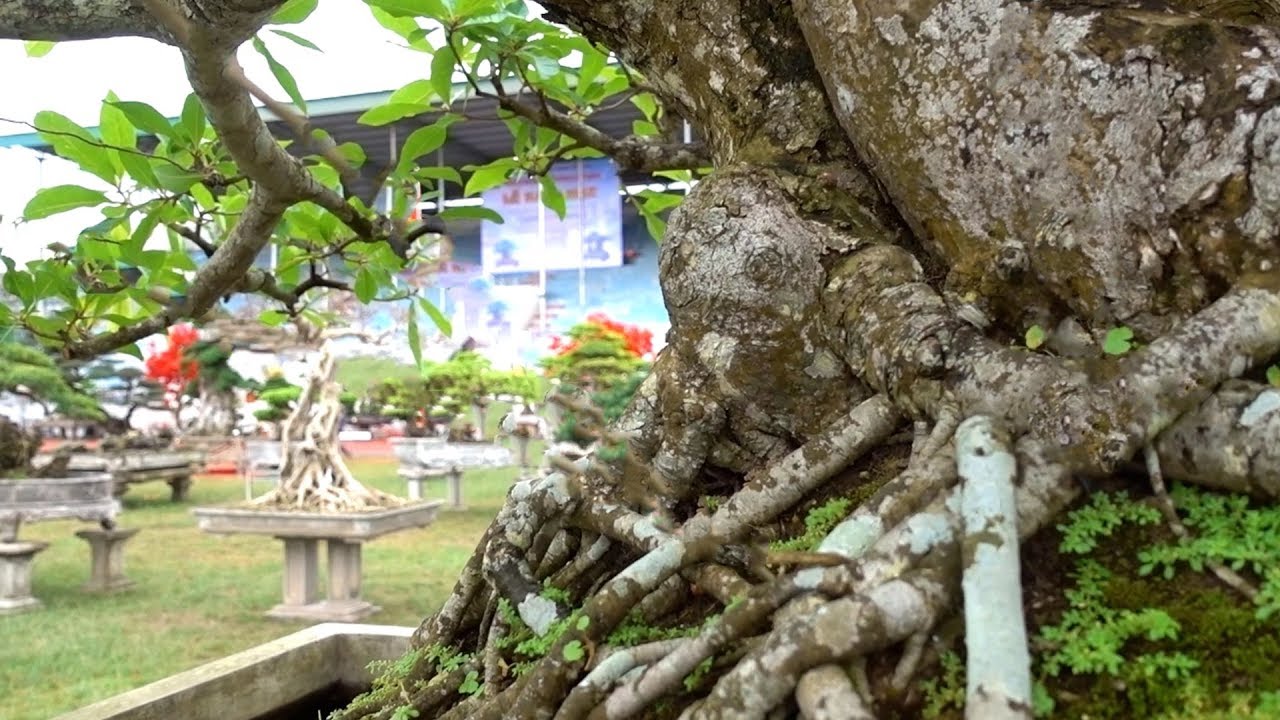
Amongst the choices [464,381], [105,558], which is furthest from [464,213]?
[464,381]

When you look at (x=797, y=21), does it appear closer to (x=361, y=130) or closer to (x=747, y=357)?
(x=747, y=357)

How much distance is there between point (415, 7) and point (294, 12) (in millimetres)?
122

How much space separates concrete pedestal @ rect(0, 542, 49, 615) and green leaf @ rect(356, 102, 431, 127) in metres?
3.84

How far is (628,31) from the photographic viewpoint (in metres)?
1.06

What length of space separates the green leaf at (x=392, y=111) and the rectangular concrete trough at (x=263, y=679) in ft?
2.67

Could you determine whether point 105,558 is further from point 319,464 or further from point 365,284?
point 365,284

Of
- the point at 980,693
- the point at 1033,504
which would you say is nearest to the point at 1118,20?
the point at 1033,504

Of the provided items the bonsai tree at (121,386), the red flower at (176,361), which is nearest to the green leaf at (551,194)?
the red flower at (176,361)

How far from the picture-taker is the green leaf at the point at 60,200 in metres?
1.11

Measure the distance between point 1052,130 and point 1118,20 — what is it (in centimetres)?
10

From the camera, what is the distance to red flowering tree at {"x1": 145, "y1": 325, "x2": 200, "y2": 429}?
29.5ft

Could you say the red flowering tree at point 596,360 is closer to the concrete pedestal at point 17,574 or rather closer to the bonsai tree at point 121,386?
the concrete pedestal at point 17,574

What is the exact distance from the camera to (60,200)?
3.68ft

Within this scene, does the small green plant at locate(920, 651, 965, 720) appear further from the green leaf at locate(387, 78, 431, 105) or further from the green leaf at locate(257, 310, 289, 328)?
the green leaf at locate(257, 310, 289, 328)
